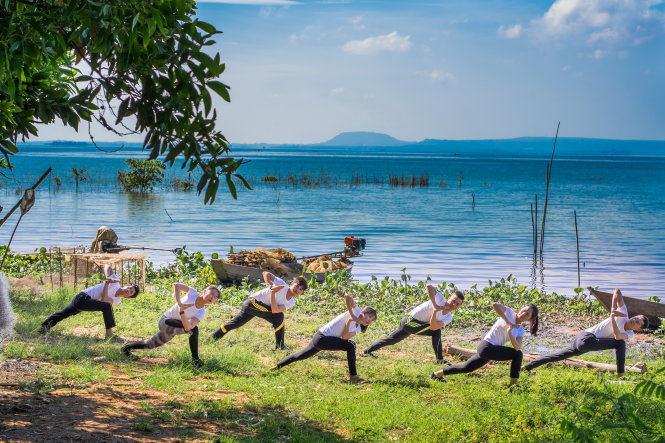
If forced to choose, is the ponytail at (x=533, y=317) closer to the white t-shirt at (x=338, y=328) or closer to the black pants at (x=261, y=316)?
the white t-shirt at (x=338, y=328)

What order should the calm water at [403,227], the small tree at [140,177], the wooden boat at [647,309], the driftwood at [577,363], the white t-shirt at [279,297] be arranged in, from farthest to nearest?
the small tree at [140,177], the calm water at [403,227], the wooden boat at [647,309], the white t-shirt at [279,297], the driftwood at [577,363]

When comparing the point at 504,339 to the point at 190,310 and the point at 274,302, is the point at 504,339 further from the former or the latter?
the point at 190,310

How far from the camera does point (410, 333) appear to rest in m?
12.9

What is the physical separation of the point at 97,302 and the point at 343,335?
4.71 metres

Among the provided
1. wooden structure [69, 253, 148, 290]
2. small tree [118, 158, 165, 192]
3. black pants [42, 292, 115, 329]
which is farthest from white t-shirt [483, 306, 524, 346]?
small tree [118, 158, 165, 192]

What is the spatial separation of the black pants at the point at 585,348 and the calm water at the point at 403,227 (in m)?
13.2

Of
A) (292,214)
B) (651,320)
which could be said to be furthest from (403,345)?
(292,214)

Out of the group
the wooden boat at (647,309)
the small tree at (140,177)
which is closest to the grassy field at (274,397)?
the wooden boat at (647,309)

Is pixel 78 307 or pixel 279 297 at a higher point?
pixel 279 297

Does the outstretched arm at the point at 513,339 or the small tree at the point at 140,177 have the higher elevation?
the small tree at the point at 140,177

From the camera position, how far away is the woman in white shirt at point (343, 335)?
1143 centimetres

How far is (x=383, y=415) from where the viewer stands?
9211 mm

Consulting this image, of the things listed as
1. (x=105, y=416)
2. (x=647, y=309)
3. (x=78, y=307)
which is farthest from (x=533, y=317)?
(x=78, y=307)

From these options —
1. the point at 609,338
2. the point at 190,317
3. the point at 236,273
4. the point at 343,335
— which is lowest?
the point at 236,273
